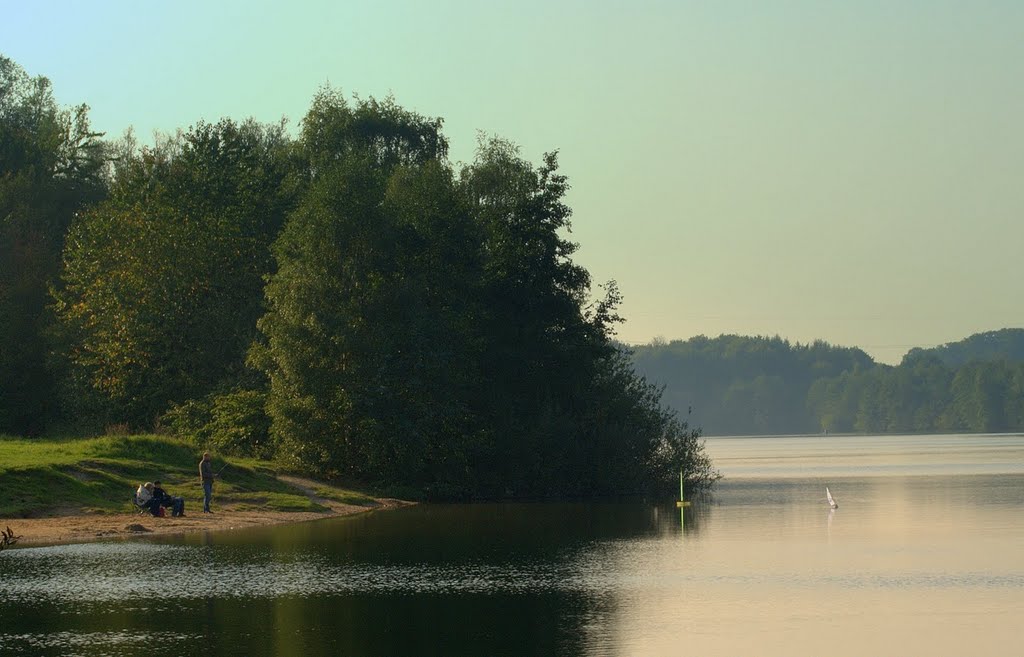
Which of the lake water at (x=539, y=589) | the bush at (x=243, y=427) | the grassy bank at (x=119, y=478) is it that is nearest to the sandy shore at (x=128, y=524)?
the grassy bank at (x=119, y=478)

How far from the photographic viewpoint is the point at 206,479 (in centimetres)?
5706

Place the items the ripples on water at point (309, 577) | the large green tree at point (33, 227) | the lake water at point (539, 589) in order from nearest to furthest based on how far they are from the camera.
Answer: the lake water at point (539, 589)
the ripples on water at point (309, 577)
the large green tree at point (33, 227)

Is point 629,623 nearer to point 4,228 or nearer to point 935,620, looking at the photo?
point 935,620

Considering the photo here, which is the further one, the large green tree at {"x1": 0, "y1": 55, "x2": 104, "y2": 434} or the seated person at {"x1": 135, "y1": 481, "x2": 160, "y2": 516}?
the large green tree at {"x1": 0, "y1": 55, "x2": 104, "y2": 434}

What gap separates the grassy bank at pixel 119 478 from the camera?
178ft

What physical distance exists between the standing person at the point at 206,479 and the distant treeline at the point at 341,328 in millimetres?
14432

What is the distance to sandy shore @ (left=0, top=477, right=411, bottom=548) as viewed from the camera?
160 feet

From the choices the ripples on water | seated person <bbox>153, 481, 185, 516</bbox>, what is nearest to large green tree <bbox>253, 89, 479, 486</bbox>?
seated person <bbox>153, 481, 185, 516</bbox>

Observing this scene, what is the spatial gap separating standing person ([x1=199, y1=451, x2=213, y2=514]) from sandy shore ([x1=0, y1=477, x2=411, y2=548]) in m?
0.39

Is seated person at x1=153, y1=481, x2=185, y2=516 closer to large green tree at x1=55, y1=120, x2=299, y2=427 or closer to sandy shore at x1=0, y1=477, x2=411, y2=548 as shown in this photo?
sandy shore at x1=0, y1=477, x2=411, y2=548

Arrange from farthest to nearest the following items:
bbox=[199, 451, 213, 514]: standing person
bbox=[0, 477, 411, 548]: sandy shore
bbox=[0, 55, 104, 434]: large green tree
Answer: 1. bbox=[0, 55, 104, 434]: large green tree
2. bbox=[199, 451, 213, 514]: standing person
3. bbox=[0, 477, 411, 548]: sandy shore

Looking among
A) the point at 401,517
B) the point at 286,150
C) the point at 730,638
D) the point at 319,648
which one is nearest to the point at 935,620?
the point at 730,638

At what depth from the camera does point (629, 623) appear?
94.4 feet

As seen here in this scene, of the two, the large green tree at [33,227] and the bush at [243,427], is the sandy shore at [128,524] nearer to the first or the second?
the bush at [243,427]
